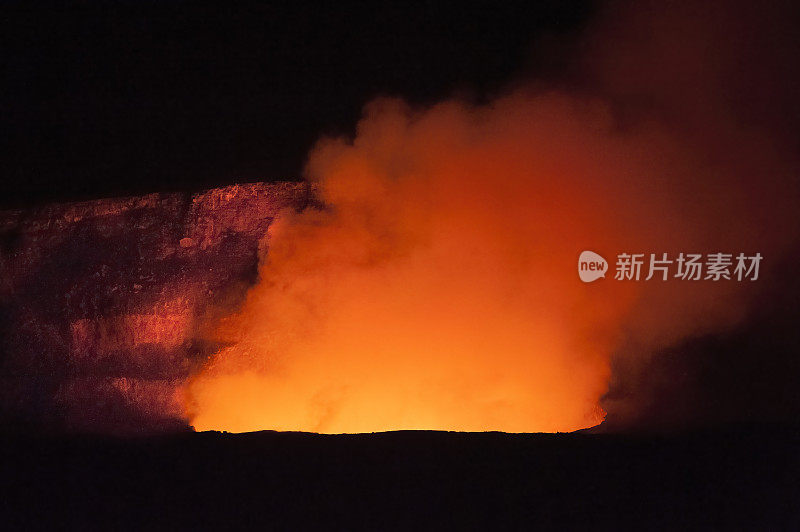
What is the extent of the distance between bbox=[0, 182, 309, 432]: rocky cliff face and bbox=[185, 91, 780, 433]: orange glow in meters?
0.25

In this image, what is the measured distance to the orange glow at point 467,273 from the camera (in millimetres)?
4355

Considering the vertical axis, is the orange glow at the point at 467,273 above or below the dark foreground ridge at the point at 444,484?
above

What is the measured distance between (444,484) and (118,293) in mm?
3316

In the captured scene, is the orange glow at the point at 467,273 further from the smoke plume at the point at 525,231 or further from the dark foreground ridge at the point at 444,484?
the dark foreground ridge at the point at 444,484

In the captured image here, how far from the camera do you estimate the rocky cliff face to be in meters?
4.34

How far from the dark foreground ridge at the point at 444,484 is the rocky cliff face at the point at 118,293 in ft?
5.67

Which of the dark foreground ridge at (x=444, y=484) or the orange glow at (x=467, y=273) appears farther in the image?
the orange glow at (x=467, y=273)

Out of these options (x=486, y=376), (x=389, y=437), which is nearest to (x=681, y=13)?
(x=486, y=376)

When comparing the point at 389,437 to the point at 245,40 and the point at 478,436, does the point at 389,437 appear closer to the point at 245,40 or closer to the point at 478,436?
the point at 478,436

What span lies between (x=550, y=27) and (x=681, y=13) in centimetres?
112

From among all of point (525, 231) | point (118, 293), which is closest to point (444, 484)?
point (525, 231)

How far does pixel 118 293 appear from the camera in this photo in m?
4.44

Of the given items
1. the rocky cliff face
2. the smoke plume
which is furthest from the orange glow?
the rocky cliff face

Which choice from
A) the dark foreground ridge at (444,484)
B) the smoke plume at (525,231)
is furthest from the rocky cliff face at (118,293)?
the dark foreground ridge at (444,484)
